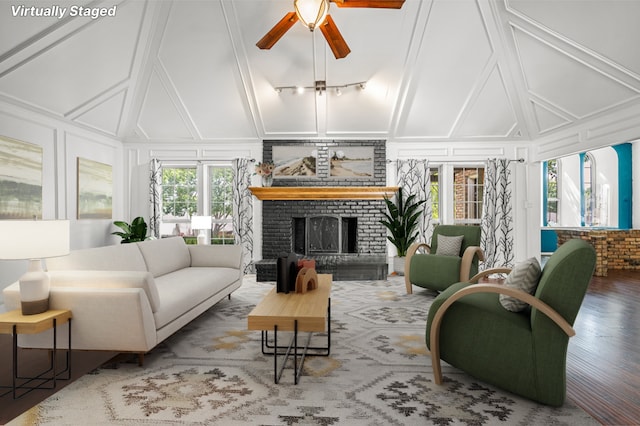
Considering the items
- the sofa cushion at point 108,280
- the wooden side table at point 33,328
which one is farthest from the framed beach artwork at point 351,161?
the wooden side table at point 33,328

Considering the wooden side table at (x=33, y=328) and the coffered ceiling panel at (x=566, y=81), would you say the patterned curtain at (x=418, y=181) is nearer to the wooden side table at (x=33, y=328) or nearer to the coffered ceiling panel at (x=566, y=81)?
the coffered ceiling panel at (x=566, y=81)

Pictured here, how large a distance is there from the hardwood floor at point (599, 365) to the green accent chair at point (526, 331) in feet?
1.01

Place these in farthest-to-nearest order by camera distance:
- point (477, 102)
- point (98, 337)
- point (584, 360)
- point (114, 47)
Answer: point (477, 102)
point (114, 47)
point (584, 360)
point (98, 337)

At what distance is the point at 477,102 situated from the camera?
5770 millimetres

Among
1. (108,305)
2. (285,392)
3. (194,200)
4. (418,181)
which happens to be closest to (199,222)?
(194,200)

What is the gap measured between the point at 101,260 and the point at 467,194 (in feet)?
19.8

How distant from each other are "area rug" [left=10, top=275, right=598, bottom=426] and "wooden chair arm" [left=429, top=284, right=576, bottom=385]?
18cm

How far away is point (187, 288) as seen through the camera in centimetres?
302

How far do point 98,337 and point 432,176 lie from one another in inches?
235

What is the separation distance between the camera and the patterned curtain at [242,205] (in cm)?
639

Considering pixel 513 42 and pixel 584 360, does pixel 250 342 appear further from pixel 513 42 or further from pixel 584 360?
pixel 513 42

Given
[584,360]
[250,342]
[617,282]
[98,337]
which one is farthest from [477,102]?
[98,337]

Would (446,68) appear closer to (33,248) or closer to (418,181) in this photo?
(418,181)

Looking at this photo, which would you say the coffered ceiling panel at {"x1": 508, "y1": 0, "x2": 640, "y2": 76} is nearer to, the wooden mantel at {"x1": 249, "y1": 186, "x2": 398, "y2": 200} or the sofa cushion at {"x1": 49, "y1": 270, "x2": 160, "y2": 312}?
the wooden mantel at {"x1": 249, "y1": 186, "x2": 398, "y2": 200}
